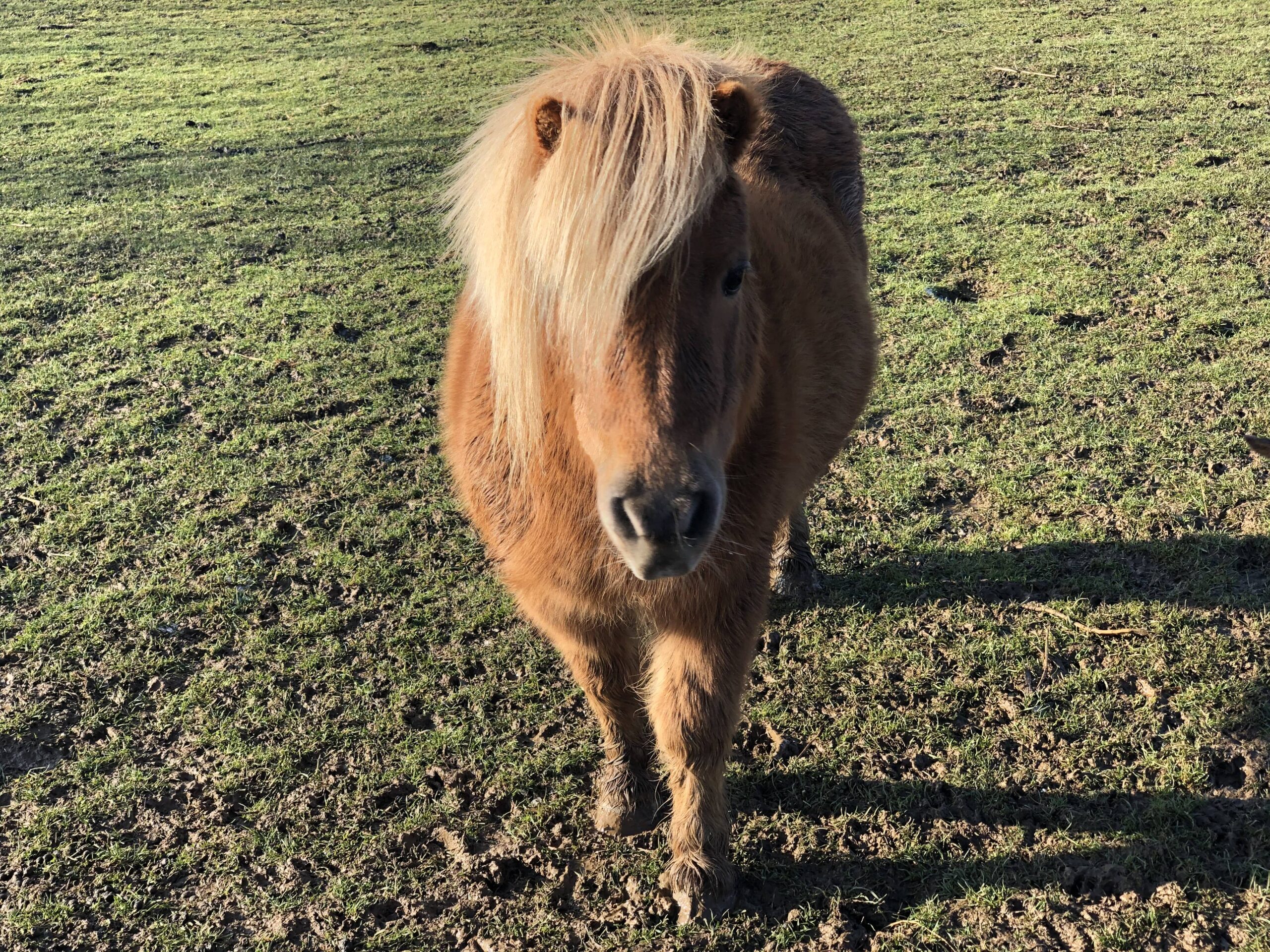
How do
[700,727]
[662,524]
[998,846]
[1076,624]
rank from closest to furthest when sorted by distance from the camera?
[662,524] < [700,727] < [998,846] < [1076,624]

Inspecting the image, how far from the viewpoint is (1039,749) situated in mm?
2723

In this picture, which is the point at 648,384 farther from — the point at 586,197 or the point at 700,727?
the point at 700,727

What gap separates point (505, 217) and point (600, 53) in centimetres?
53

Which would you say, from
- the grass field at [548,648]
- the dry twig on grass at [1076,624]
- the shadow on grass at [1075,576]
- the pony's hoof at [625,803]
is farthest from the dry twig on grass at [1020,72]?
the pony's hoof at [625,803]

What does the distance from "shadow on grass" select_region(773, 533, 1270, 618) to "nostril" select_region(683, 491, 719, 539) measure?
1.77 meters

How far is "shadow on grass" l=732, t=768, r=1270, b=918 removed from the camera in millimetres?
2338

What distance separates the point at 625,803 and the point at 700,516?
4.40 ft

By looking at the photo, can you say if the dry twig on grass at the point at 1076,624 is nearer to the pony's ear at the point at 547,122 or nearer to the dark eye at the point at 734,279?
the dark eye at the point at 734,279

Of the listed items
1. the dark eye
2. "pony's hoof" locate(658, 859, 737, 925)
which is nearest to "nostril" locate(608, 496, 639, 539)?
the dark eye

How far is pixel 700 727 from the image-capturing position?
2.29 metres

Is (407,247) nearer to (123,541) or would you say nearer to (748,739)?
(123,541)

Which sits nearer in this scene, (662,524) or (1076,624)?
(662,524)

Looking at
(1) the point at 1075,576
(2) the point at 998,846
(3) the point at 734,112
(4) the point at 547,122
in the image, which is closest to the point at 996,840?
(2) the point at 998,846

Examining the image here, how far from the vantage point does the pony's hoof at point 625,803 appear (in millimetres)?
2598
